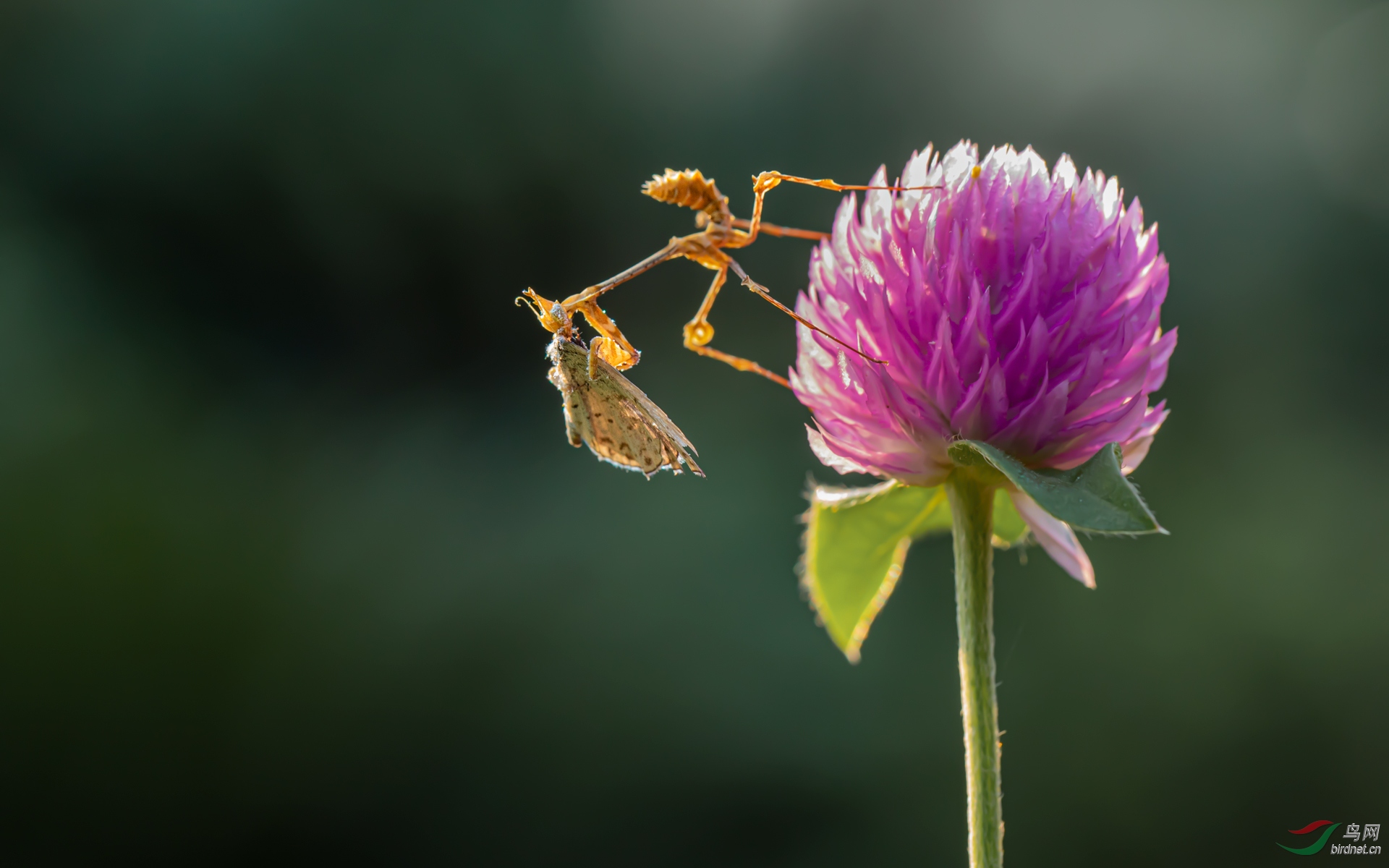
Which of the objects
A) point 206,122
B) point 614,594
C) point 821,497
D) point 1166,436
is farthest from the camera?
point 206,122

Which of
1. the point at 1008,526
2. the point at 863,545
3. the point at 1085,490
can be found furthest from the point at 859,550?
the point at 1085,490

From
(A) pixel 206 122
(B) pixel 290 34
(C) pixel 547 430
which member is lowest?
(C) pixel 547 430

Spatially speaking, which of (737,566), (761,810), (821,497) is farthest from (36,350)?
(821,497)

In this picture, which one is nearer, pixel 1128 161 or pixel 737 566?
pixel 737 566

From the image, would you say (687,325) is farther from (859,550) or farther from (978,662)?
(978,662)

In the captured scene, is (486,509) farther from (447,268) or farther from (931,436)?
(931,436)

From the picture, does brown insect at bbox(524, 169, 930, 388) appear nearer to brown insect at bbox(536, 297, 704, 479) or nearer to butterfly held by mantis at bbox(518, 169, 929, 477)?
butterfly held by mantis at bbox(518, 169, 929, 477)

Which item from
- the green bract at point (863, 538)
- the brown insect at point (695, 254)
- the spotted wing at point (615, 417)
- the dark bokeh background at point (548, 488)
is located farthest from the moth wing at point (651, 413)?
the dark bokeh background at point (548, 488)

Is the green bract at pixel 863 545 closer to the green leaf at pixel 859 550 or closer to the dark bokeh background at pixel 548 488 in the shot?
the green leaf at pixel 859 550

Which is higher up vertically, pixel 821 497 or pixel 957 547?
pixel 821 497

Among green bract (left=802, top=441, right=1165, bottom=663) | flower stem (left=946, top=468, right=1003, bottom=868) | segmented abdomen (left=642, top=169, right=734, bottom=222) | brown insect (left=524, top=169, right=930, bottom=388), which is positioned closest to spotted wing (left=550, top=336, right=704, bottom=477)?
brown insect (left=524, top=169, right=930, bottom=388)
